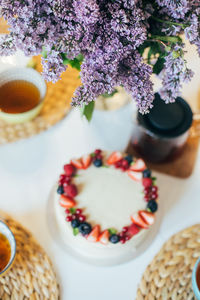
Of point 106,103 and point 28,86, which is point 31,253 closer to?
point 28,86

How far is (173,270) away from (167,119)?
0.46 meters

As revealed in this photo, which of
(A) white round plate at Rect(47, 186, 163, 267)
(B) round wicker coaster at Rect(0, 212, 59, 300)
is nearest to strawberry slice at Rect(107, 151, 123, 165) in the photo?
(A) white round plate at Rect(47, 186, 163, 267)

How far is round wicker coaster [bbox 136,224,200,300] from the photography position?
3.25 feet

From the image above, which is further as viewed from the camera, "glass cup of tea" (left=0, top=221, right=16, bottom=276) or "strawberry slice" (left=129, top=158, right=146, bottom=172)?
"strawberry slice" (left=129, top=158, right=146, bottom=172)

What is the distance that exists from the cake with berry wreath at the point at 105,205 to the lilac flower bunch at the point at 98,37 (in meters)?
0.42

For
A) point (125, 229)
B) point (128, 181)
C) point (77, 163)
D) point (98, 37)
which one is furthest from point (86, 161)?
point (98, 37)

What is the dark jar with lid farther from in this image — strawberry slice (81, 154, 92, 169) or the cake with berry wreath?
strawberry slice (81, 154, 92, 169)

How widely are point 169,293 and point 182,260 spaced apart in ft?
0.34

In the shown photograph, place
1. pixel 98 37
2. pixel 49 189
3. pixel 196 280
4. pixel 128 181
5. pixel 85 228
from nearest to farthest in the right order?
1. pixel 98 37
2. pixel 196 280
3. pixel 85 228
4. pixel 128 181
5. pixel 49 189

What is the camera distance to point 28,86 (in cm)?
109

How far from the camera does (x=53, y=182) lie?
4.05ft

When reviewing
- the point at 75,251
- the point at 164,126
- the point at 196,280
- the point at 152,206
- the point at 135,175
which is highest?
the point at 164,126

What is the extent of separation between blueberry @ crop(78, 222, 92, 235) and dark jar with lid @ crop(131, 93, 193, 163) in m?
0.35

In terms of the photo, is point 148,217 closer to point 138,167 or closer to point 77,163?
point 138,167
